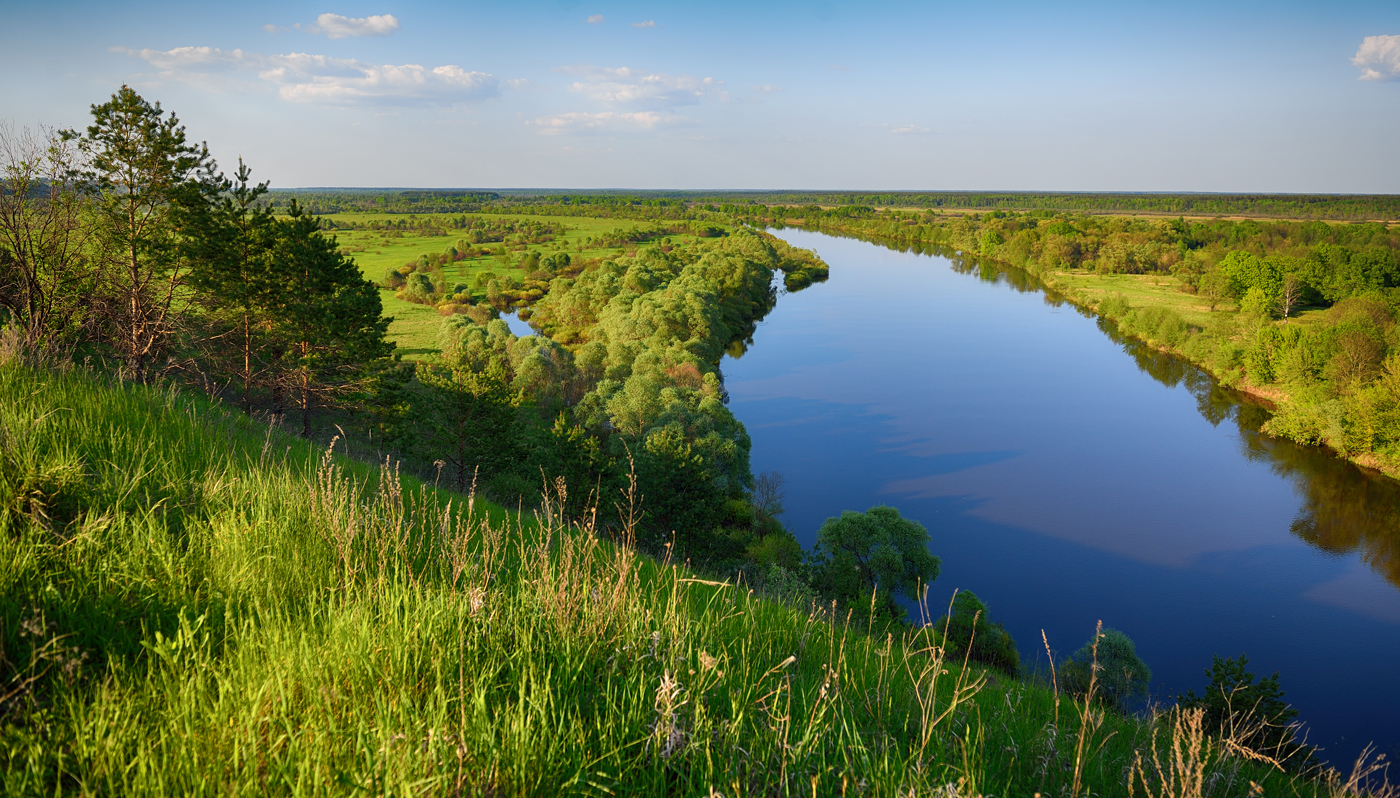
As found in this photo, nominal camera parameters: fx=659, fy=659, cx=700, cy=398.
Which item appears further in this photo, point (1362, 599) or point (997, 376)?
point (997, 376)

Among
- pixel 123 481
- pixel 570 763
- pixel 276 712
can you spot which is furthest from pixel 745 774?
pixel 123 481

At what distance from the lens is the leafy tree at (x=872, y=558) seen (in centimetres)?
2047

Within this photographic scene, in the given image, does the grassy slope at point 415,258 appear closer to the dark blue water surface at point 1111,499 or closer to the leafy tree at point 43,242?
the dark blue water surface at point 1111,499

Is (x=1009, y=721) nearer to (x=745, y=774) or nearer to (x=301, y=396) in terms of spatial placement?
(x=745, y=774)

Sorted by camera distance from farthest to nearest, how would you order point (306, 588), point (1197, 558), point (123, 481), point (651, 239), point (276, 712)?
1. point (651, 239)
2. point (1197, 558)
3. point (123, 481)
4. point (306, 588)
5. point (276, 712)

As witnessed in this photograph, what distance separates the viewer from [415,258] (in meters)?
89.4

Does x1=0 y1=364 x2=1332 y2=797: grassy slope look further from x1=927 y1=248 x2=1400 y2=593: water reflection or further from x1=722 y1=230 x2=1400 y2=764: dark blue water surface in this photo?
x1=927 y1=248 x2=1400 y2=593: water reflection

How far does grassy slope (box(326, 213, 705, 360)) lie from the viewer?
55.6 m

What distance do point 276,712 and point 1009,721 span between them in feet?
13.2

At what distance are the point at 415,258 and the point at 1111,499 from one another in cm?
8551

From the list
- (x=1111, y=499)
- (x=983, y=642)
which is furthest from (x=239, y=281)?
(x=1111, y=499)

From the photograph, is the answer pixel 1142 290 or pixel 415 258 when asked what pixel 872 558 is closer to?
pixel 1142 290

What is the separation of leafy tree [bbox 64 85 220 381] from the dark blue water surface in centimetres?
2271

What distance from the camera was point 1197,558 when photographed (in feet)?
88.3
